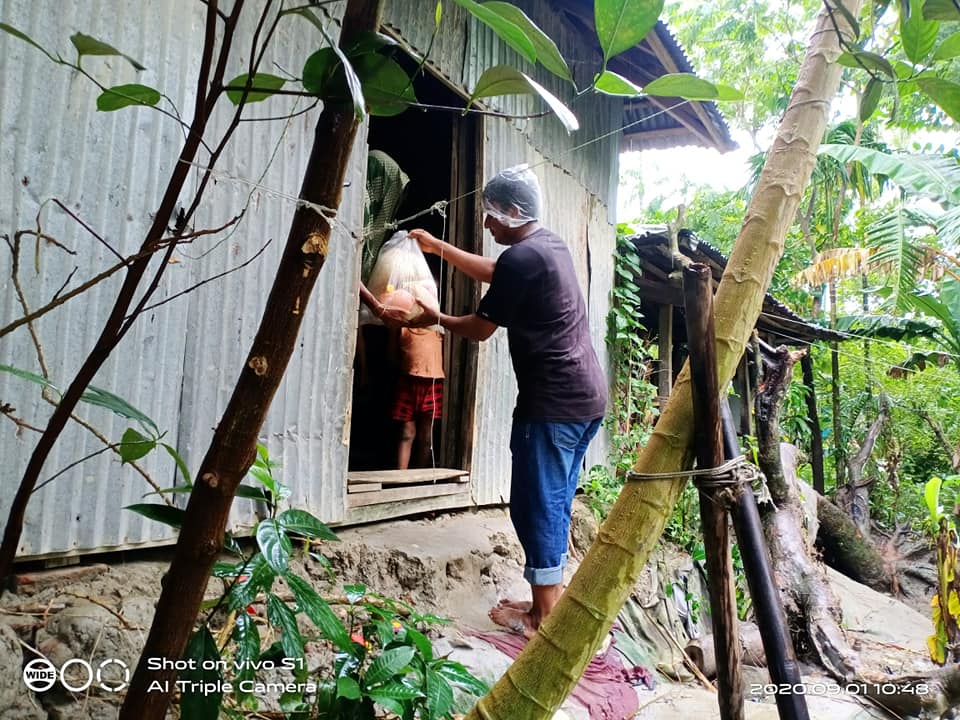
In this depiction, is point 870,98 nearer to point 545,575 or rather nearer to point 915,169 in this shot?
point 545,575

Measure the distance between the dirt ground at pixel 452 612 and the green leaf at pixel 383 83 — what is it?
1.62 metres

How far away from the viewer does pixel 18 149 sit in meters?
1.93

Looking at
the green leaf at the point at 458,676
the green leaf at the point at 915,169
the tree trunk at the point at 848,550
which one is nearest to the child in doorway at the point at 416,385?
the green leaf at the point at 458,676

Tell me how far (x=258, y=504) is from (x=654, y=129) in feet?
20.6

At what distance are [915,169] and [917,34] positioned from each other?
845 cm

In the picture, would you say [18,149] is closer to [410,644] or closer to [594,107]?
[410,644]

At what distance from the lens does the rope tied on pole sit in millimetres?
1161

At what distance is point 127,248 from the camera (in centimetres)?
222

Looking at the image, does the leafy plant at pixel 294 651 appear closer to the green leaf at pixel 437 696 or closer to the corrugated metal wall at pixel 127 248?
the green leaf at pixel 437 696

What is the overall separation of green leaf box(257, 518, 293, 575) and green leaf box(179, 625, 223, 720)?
0.57 feet

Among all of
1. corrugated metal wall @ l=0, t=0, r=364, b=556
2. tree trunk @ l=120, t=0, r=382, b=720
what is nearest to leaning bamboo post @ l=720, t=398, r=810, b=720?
tree trunk @ l=120, t=0, r=382, b=720

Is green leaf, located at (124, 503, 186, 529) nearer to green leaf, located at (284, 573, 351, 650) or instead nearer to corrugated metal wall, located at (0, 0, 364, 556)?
green leaf, located at (284, 573, 351, 650)

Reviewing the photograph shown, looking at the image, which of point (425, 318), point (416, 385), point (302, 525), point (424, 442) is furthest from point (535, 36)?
point (424, 442)

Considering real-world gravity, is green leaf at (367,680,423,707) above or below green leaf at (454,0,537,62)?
below
